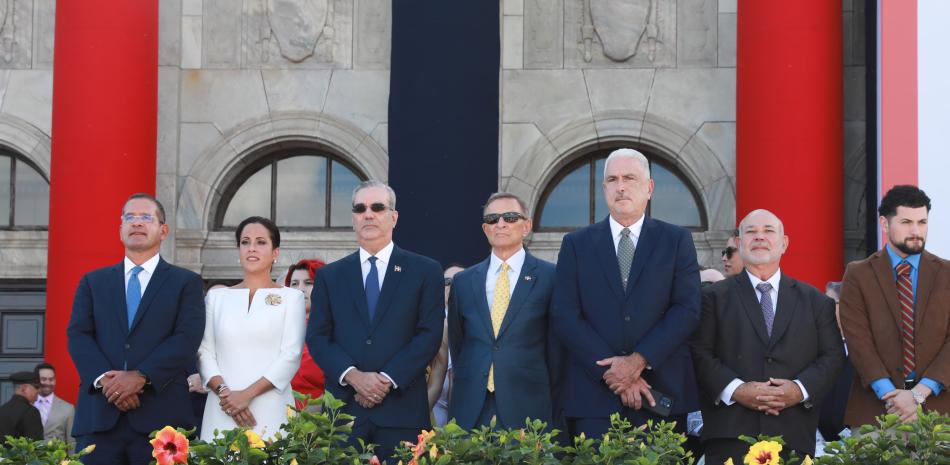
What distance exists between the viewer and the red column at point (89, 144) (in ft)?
38.8

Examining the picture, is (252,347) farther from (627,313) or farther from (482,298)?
(627,313)

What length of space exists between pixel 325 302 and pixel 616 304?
150 centimetres

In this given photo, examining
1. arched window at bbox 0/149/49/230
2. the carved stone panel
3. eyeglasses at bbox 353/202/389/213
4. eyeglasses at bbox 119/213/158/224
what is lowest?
eyeglasses at bbox 119/213/158/224

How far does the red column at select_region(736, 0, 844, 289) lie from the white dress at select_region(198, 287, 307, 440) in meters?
5.35

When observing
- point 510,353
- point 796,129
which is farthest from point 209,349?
point 796,129

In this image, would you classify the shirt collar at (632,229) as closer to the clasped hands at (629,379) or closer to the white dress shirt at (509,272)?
the white dress shirt at (509,272)

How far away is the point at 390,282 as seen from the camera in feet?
23.3

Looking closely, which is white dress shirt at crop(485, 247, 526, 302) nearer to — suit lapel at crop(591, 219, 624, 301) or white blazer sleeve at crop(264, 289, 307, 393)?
suit lapel at crop(591, 219, 624, 301)

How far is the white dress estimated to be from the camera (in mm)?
7145

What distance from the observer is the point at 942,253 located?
32.9ft

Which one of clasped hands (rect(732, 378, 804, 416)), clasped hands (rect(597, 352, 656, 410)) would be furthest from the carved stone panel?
clasped hands (rect(597, 352, 656, 410))

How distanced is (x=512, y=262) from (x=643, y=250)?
76cm

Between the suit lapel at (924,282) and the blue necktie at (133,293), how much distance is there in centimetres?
396

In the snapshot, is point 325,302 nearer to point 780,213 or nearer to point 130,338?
point 130,338
